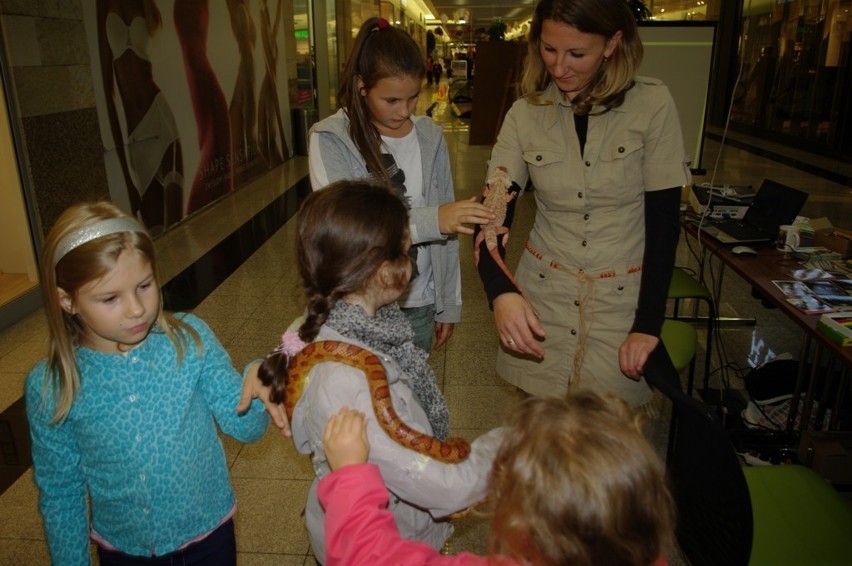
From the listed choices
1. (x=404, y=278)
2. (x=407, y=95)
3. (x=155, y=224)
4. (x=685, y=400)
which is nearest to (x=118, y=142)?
(x=155, y=224)

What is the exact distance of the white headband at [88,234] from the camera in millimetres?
1192

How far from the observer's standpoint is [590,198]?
1601 millimetres

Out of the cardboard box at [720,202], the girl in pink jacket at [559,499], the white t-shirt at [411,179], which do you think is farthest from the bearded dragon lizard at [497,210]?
the cardboard box at [720,202]

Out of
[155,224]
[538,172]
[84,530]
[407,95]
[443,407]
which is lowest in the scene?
[155,224]

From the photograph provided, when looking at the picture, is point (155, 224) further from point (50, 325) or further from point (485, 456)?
point (485, 456)

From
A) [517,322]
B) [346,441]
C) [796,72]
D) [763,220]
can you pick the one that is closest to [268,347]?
[517,322]

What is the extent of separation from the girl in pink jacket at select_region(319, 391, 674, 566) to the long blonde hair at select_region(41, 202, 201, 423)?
0.64 m

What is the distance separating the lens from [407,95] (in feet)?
5.54

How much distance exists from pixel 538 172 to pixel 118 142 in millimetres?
4421

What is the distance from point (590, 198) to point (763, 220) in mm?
1903

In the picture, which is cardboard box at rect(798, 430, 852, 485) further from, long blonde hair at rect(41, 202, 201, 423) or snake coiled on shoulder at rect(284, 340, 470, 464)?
long blonde hair at rect(41, 202, 201, 423)

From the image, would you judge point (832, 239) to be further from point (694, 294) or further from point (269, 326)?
point (269, 326)

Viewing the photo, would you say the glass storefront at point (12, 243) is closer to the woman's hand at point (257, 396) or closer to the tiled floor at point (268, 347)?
the tiled floor at point (268, 347)

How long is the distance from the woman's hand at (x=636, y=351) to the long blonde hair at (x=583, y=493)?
724 millimetres
